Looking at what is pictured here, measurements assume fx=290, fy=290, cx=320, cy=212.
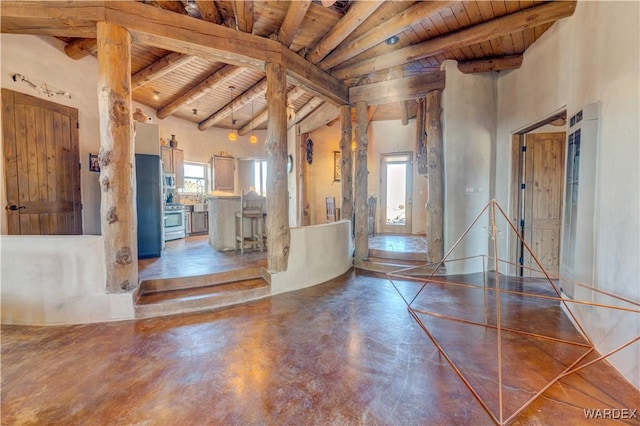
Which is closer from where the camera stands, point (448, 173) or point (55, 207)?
point (55, 207)

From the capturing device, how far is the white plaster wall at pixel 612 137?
2.12 meters

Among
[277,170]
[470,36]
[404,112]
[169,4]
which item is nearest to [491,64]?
[470,36]

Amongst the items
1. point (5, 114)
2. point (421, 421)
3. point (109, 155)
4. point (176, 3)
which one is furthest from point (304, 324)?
point (5, 114)

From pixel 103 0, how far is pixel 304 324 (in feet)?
12.8

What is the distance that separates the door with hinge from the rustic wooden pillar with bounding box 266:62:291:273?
210 inches

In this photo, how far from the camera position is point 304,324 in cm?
302

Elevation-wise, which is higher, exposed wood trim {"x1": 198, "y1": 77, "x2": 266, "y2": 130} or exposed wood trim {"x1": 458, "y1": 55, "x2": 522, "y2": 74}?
exposed wood trim {"x1": 198, "y1": 77, "x2": 266, "y2": 130}

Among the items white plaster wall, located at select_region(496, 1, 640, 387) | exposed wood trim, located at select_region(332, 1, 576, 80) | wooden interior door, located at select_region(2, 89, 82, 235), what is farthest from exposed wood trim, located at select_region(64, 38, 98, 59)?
white plaster wall, located at select_region(496, 1, 640, 387)

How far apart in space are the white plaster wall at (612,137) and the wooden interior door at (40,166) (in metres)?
6.21

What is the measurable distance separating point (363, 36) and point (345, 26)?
0.53 meters

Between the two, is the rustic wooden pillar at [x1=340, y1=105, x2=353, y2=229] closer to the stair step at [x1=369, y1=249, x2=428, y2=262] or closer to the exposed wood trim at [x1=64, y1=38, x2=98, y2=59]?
the stair step at [x1=369, y1=249, x2=428, y2=262]

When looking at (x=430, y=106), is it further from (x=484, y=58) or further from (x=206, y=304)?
(x=206, y=304)

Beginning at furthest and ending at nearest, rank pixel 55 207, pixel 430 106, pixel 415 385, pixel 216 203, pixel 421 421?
pixel 216 203 → pixel 430 106 → pixel 55 207 → pixel 415 385 → pixel 421 421

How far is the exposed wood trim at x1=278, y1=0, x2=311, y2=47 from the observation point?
3.09m
